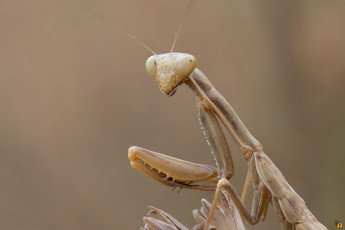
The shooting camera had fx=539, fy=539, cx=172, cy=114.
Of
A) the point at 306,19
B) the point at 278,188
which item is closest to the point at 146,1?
the point at 306,19

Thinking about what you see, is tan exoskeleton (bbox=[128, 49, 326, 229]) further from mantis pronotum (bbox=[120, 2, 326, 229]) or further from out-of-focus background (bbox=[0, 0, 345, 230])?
out-of-focus background (bbox=[0, 0, 345, 230])

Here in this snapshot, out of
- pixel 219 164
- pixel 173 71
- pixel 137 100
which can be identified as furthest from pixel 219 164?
pixel 137 100

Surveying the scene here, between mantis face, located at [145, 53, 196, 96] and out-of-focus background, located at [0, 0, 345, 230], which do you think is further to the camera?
out-of-focus background, located at [0, 0, 345, 230]

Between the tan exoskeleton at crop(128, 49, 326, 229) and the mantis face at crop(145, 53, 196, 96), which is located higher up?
the mantis face at crop(145, 53, 196, 96)

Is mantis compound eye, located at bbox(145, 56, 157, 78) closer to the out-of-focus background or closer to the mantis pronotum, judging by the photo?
the mantis pronotum

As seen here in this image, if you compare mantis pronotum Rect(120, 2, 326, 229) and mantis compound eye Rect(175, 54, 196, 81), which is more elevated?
mantis compound eye Rect(175, 54, 196, 81)

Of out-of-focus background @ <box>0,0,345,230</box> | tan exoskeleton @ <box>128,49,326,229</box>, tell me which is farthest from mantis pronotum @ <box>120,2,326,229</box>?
out-of-focus background @ <box>0,0,345,230</box>

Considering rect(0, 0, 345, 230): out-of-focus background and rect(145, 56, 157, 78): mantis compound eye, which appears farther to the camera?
rect(0, 0, 345, 230): out-of-focus background
